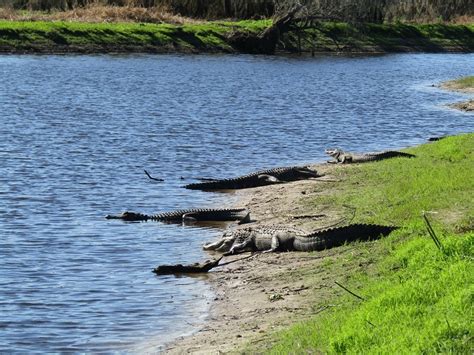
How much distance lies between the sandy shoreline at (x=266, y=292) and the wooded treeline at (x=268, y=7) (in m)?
53.2

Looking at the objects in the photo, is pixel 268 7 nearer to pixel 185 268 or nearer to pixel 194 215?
pixel 194 215

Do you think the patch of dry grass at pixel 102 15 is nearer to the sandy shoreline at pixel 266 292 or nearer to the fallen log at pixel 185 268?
the sandy shoreline at pixel 266 292

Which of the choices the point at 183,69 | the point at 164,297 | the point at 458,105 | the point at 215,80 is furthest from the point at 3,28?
the point at 164,297

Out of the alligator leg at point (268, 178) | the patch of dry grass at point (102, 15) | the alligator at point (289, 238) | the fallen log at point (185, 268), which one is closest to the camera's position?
the alligator at point (289, 238)

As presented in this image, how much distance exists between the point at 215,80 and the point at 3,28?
1392 centimetres

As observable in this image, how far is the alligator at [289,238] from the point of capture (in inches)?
509

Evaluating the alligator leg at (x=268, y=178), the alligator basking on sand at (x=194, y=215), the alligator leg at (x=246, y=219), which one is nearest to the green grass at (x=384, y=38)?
the alligator leg at (x=268, y=178)

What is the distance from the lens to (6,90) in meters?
41.1

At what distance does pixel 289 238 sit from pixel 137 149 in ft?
43.5

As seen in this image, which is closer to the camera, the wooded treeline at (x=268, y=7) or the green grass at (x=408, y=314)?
the green grass at (x=408, y=314)

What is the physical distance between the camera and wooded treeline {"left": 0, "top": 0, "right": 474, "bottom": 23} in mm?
68125

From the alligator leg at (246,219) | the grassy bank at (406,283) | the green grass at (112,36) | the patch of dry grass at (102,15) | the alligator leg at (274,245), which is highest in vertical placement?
the grassy bank at (406,283)

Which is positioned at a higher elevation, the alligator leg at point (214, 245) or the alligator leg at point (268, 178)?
the alligator leg at point (214, 245)

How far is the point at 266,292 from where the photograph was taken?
39.3 ft
